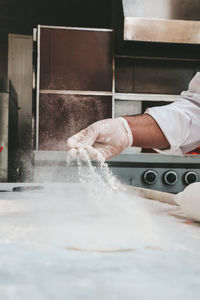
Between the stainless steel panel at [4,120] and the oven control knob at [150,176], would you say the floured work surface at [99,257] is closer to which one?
the oven control knob at [150,176]

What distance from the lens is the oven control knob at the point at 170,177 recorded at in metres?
2.26

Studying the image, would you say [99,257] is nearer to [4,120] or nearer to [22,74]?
[4,120]

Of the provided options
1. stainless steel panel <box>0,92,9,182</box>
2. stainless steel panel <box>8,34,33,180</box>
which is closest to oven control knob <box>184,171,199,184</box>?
stainless steel panel <box>0,92,9,182</box>

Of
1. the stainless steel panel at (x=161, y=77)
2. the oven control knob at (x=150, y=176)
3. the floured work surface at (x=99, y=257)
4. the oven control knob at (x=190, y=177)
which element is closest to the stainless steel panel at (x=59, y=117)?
the stainless steel panel at (x=161, y=77)

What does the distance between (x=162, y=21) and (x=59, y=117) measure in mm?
1212

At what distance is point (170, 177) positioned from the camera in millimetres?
2273

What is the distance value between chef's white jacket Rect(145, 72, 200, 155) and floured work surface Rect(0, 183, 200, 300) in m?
0.71

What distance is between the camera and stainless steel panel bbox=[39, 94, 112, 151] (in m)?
3.09

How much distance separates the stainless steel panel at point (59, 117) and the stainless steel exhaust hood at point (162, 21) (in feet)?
2.58

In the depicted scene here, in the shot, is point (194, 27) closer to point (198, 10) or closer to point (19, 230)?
point (198, 10)

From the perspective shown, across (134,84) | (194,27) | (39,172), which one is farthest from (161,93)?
(39,172)

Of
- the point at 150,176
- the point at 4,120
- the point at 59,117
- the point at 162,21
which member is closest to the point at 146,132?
the point at 150,176

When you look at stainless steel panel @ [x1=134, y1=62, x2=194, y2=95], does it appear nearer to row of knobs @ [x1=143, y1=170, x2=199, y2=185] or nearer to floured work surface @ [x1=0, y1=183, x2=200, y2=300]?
row of knobs @ [x1=143, y1=170, x2=199, y2=185]

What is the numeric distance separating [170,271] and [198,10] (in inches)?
107
